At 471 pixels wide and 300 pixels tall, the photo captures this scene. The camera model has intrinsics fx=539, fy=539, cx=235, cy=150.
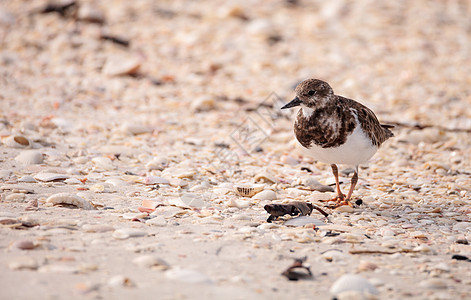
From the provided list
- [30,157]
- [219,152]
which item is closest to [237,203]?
[219,152]

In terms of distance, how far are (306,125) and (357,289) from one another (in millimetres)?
1621

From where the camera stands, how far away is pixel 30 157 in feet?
14.7

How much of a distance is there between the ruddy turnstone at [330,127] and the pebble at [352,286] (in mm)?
1416

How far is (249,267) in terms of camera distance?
9.30ft

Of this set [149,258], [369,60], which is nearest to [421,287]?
[149,258]

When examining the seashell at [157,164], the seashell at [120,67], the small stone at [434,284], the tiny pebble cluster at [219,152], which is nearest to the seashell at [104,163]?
the tiny pebble cluster at [219,152]

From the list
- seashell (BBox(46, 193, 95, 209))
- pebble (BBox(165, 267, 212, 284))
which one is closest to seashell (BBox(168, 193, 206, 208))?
seashell (BBox(46, 193, 95, 209))

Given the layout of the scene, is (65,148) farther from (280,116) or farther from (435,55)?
(435,55)

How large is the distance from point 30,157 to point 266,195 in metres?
1.99

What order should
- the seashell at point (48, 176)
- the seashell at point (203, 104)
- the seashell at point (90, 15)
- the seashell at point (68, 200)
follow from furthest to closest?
the seashell at point (90, 15) < the seashell at point (203, 104) < the seashell at point (48, 176) < the seashell at point (68, 200)

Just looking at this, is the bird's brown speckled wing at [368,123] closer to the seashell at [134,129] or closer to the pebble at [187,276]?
the pebble at [187,276]

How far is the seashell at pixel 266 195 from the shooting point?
4.10m

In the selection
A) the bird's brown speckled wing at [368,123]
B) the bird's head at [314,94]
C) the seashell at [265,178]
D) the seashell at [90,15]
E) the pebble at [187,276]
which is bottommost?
the pebble at [187,276]

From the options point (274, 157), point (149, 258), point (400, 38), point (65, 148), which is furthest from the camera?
point (400, 38)
